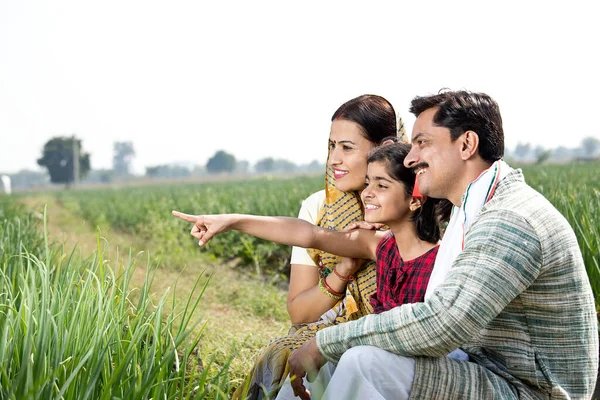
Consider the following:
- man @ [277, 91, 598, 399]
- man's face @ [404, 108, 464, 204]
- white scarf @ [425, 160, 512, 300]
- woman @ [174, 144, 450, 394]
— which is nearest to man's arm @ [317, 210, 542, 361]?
man @ [277, 91, 598, 399]

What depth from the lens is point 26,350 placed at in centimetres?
137

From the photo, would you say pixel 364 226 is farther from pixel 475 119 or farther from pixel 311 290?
pixel 475 119

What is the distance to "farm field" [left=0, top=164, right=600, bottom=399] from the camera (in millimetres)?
1514

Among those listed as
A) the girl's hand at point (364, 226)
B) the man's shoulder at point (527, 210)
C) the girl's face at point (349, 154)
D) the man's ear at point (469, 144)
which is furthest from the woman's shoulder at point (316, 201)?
the man's shoulder at point (527, 210)

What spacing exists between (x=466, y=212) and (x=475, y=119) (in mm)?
284

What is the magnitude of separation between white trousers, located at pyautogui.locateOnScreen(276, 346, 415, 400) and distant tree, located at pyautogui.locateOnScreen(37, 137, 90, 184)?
9107 cm

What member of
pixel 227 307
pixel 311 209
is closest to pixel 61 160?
pixel 227 307

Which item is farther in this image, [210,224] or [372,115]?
[372,115]

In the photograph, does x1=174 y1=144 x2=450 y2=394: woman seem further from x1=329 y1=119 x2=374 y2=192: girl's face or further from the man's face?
the man's face

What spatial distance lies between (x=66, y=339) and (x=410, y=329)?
83 cm

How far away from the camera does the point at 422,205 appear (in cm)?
223

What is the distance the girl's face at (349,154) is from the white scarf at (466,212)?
80cm

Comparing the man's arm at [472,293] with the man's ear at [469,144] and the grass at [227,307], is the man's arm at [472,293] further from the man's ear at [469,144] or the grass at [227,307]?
the grass at [227,307]

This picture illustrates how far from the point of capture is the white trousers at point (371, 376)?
5.12 ft
